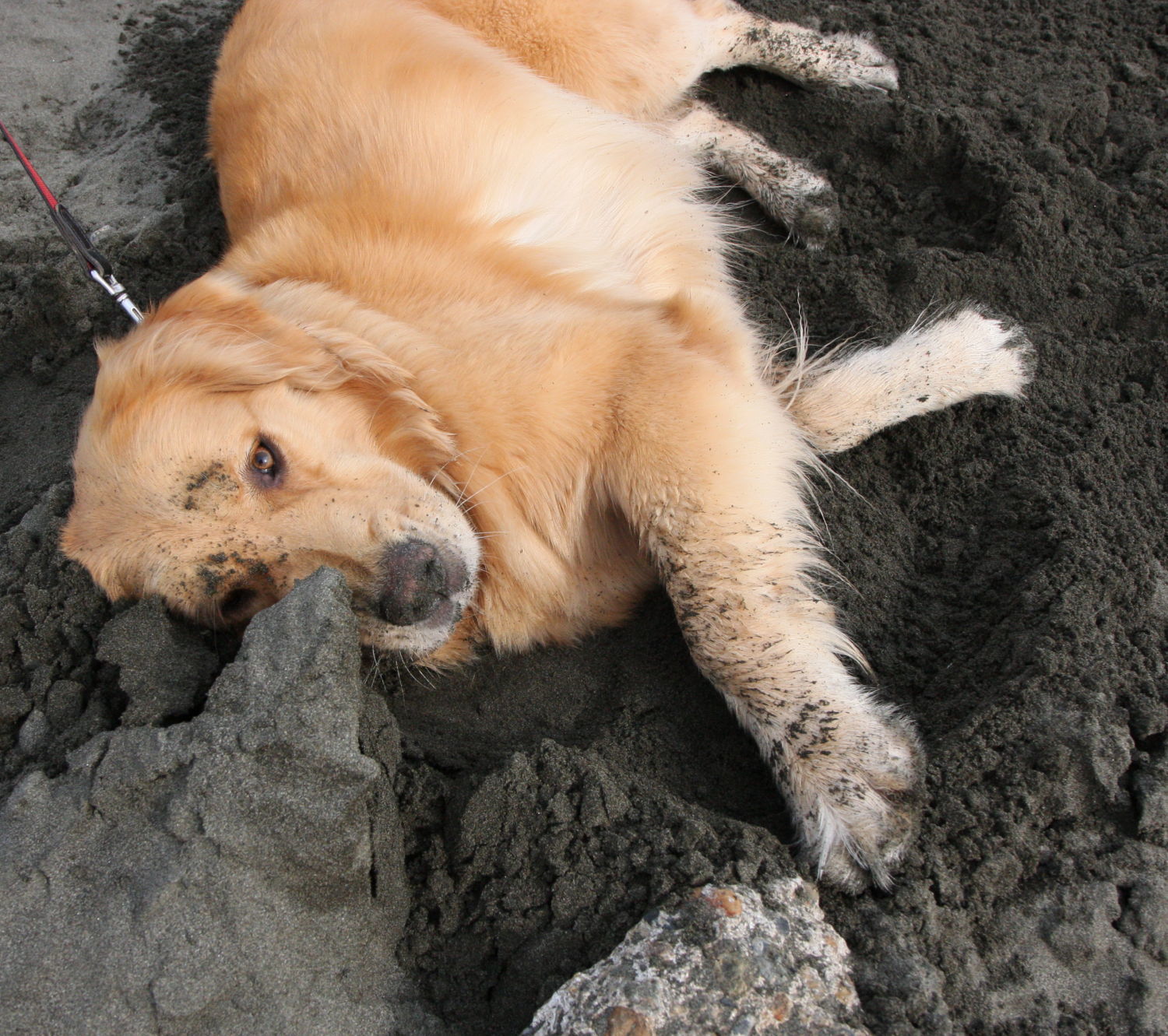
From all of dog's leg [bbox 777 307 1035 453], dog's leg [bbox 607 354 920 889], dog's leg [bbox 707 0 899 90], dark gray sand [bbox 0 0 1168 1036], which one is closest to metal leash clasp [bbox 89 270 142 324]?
dark gray sand [bbox 0 0 1168 1036]

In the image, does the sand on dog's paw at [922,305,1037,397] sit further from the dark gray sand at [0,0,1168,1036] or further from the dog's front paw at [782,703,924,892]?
the dog's front paw at [782,703,924,892]

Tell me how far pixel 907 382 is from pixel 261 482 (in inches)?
76.8

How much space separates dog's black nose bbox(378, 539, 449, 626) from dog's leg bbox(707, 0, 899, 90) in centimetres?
320

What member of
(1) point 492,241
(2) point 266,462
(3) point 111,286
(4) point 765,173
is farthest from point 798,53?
(2) point 266,462

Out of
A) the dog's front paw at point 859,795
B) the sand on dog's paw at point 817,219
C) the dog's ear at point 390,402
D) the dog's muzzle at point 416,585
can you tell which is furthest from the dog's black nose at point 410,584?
the sand on dog's paw at point 817,219

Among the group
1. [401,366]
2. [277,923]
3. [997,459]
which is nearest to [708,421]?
[401,366]

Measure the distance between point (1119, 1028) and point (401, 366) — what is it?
2.15 meters

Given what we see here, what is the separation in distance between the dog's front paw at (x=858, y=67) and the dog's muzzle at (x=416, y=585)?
10.4 ft

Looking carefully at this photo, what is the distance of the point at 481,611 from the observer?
2375 mm

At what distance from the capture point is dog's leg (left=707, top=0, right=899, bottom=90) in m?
3.81

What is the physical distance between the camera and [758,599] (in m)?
2.08

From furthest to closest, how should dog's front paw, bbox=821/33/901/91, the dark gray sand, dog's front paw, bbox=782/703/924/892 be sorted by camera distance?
dog's front paw, bbox=821/33/901/91 < dog's front paw, bbox=782/703/924/892 < the dark gray sand

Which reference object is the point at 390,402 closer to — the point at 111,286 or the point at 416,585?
the point at 416,585

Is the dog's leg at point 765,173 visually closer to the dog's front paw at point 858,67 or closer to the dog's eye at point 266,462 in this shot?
the dog's front paw at point 858,67
